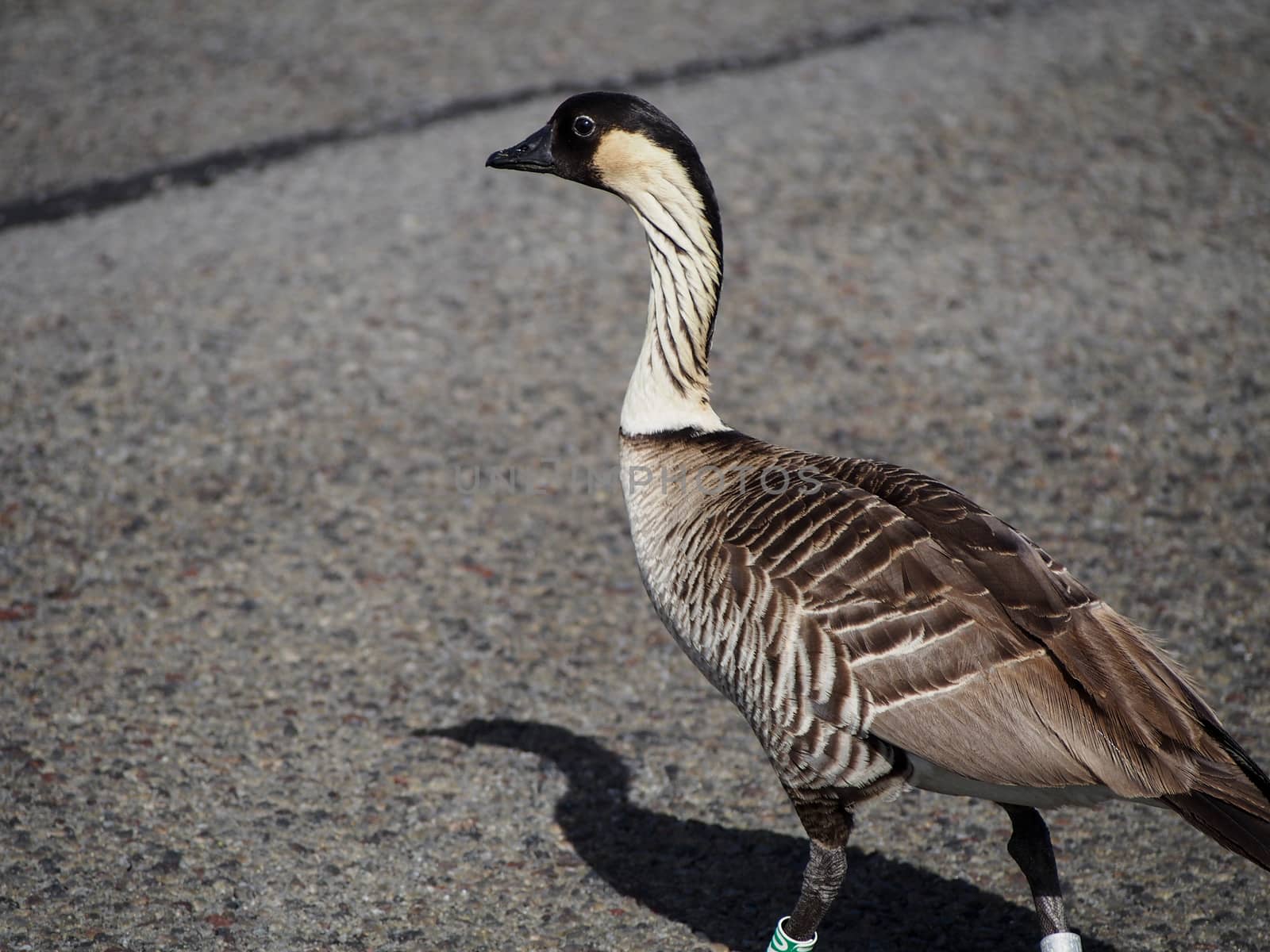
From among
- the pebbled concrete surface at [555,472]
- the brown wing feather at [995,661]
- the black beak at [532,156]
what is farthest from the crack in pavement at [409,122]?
the brown wing feather at [995,661]

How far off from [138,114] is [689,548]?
8.03 meters

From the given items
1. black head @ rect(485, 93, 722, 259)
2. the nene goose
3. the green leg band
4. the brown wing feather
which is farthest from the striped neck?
the green leg band

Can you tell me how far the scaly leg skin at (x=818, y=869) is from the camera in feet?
12.7

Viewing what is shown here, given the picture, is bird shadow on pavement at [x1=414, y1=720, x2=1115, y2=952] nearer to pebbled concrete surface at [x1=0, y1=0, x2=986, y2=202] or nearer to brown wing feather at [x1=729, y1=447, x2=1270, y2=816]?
brown wing feather at [x1=729, y1=447, x2=1270, y2=816]

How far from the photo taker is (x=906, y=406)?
736cm

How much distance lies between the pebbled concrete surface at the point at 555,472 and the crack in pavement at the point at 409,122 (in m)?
0.25

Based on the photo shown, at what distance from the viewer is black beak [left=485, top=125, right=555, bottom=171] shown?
4.70m

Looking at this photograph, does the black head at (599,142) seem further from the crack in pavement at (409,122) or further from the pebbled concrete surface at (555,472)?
the crack in pavement at (409,122)

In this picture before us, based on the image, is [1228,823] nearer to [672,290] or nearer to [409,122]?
[672,290]

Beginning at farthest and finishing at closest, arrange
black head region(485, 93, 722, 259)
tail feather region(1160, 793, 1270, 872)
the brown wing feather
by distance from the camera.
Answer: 1. black head region(485, 93, 722, 259)
2. the brown wing feather
3. tail feather region(1160, 793, 1270, 872)

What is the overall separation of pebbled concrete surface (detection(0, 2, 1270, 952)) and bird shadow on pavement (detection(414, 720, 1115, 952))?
0.05ft

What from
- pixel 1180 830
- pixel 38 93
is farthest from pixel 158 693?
pixel 38 93

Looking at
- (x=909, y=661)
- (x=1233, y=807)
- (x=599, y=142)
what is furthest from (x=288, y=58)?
(x=1233, y=807)

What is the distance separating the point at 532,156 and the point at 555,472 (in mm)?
2539
